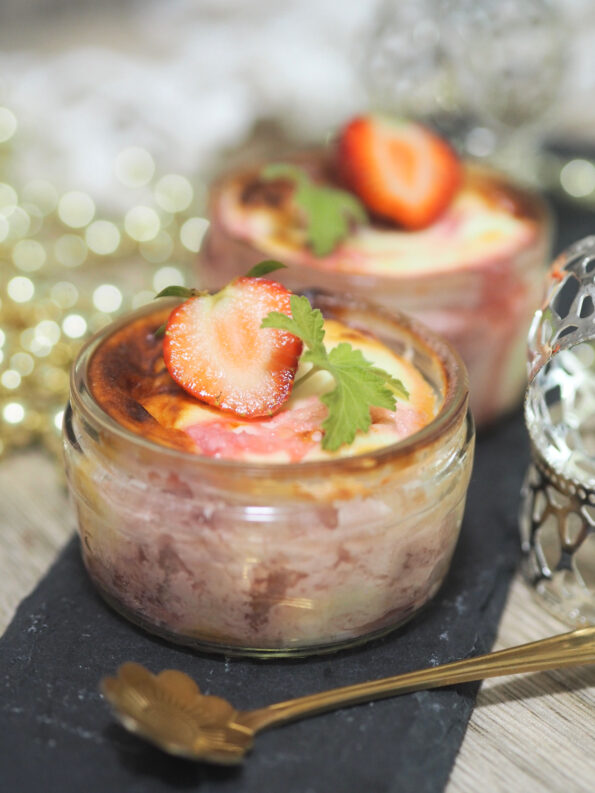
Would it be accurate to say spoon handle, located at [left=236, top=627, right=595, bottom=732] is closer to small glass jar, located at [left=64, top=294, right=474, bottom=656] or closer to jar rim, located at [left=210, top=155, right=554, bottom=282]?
small glass jar, located at [left=64, top=294, right=474, bottom=656]

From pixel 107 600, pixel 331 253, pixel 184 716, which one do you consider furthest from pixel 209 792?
pixel 331 253

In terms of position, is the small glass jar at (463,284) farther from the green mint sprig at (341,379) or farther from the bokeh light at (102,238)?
the bokeh light at (102,238)

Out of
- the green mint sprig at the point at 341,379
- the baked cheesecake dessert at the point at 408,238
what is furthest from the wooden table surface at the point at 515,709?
the baked cheesecake dessert at the point at 408,238

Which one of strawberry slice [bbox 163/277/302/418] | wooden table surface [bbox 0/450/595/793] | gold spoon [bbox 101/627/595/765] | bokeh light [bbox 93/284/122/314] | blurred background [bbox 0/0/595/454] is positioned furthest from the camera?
blurred background [bbox 0/0/595/454]

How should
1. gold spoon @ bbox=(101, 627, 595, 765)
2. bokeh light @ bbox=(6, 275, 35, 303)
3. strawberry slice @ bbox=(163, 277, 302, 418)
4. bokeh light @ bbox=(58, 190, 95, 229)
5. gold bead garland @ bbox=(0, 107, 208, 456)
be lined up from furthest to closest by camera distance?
bokeh light @ bbox=(58, 190, 95, 229) < bokeh light @ bbox=(6, 275, 35, 303) < gold bead garland @ bbox=(0, 107, 208, 456) < strawberry slice @ bbox=(163, 277, 302, 418) < gold spoon @ bbox=(101, 627, 595, 765)

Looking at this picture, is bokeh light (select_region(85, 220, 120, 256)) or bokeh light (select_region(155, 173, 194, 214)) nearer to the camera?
bokeh light (select_region(85, 220, 120, 256))

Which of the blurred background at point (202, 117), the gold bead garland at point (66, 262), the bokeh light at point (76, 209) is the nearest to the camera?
the gold bead garland at point (66, 262)

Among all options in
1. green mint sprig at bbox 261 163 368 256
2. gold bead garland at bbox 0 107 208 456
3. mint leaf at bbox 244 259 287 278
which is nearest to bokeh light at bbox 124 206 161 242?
gold bead garland at bbox 0 107 208 456
